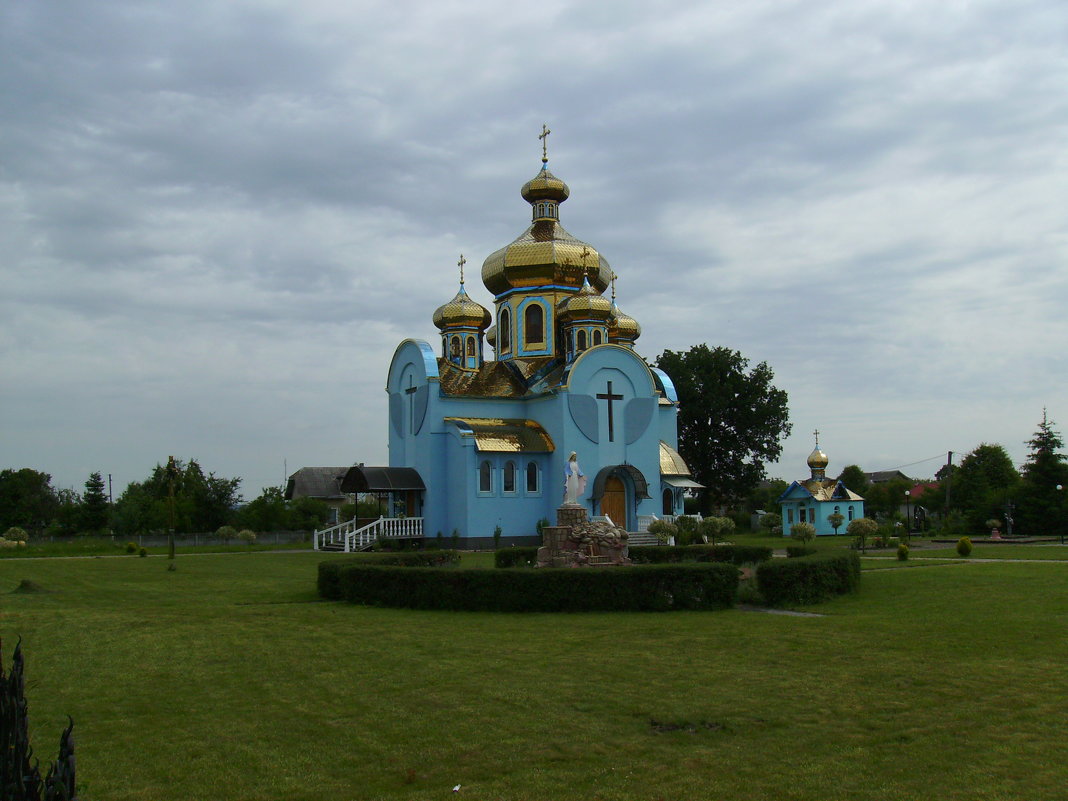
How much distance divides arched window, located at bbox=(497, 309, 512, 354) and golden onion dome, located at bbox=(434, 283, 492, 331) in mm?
1400

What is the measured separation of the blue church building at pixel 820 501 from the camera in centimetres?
4694

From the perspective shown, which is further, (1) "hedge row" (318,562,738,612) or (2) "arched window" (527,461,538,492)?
(2) "arched window" (527,461,538,492)

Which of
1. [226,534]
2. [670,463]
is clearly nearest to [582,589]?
[670,463]

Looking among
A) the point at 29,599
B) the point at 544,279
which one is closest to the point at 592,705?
the point at 29,599

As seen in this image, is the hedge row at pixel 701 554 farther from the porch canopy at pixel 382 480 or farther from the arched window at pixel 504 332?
the arched window at pixel 504 332

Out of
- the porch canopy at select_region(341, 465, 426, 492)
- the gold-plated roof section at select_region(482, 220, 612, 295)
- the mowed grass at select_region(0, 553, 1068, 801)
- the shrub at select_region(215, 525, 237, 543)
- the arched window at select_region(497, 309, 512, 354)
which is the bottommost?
the mowed grass at select_region(0, 553, 1068, 801)

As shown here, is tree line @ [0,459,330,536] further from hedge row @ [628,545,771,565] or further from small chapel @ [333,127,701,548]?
hedge row @ [628,545,771,565]

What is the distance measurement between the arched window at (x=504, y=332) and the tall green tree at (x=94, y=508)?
74.6ft

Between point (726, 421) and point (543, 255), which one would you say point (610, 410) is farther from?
point (726, 421)

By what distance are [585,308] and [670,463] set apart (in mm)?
7420

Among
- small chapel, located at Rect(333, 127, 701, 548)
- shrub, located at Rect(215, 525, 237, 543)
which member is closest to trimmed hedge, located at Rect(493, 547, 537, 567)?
small chapel, located at Rect(333, 127, 701, 548)

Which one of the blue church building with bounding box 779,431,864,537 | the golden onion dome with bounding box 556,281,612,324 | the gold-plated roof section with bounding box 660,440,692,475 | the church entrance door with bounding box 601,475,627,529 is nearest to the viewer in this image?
the church entrance door with bounding box 601,475,627,529

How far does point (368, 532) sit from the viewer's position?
35531 millimetres

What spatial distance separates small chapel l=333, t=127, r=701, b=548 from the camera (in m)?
36.1
